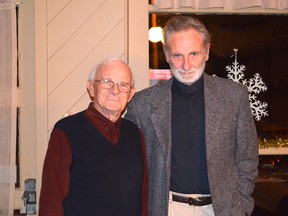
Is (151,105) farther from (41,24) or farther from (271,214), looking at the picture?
(271,214)

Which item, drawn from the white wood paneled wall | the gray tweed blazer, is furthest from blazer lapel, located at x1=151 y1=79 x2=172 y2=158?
the white wood paneled wall

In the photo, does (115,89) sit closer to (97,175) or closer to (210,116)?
(97,175)

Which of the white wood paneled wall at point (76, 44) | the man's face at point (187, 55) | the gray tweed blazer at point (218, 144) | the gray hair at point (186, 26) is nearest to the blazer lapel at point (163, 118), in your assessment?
the gray tweed blazer at point (218, 144)

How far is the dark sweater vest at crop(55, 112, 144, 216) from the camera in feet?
5.56

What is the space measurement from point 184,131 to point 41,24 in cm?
123

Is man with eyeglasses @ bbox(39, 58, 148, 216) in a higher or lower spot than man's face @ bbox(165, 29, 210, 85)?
lower

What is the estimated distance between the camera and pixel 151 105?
210 cm

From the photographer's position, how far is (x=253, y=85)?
2900 mm

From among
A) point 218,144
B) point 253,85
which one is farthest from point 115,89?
point 253,85

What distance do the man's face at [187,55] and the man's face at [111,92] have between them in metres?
0.27

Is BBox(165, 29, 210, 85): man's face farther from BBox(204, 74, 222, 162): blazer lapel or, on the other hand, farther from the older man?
BBox(204, 74, 222, 162): blazer lapel

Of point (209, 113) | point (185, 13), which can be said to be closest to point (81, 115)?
point (209, 113)

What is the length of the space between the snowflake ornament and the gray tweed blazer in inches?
31.5

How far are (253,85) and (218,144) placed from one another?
1098 millimetres
